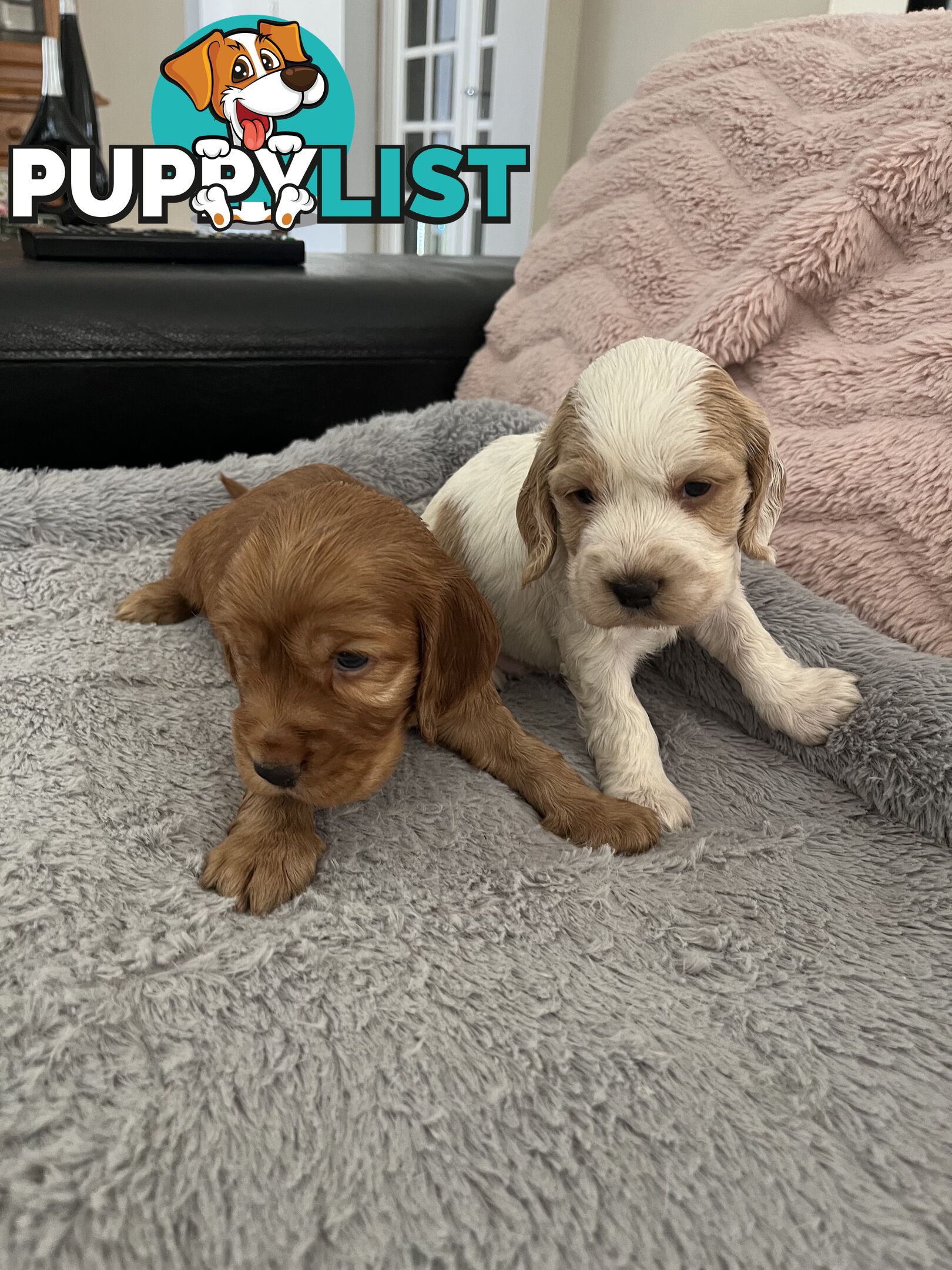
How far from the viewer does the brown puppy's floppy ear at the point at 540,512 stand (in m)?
1.46

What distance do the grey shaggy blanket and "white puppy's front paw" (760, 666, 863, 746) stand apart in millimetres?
37

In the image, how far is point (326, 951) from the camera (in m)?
1.11

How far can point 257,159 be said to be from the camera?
532 centimetres

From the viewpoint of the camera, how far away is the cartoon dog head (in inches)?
238

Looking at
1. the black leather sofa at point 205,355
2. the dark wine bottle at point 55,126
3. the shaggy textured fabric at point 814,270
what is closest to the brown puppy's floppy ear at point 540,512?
the shaggy textured fabric at point 814,270

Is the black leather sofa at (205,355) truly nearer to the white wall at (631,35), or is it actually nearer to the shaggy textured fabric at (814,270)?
the shaggy textured fabric at (814,270)

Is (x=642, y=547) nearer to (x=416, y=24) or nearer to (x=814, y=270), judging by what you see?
(x=814, y=270)

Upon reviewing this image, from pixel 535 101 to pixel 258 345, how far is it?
388 centimetres

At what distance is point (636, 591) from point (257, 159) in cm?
502

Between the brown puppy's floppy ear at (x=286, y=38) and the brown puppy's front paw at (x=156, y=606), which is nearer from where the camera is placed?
the brown puppy's front paw at (x=156, y=606)

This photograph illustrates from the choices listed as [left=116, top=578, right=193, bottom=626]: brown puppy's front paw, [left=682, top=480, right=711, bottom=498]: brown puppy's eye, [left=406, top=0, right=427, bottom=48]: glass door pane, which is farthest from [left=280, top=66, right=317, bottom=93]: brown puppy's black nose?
[left=682, top=480, right=711, bottom=498]: brown puppy's eye

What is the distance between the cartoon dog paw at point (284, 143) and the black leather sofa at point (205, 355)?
327 centimetres

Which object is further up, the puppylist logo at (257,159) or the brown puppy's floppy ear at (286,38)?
the brown puppy's floppy ear at (286,38)

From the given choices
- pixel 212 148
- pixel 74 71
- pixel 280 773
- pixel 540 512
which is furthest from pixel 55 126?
pixel 280 773
